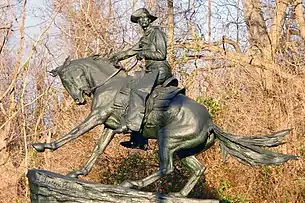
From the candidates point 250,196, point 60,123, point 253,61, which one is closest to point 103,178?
point 60,123

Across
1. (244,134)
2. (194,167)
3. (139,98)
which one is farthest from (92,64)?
(244,134)

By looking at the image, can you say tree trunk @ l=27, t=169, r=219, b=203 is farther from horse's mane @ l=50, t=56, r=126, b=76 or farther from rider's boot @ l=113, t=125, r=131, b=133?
horse's mane @ l=50, t=56, r=126, b=76

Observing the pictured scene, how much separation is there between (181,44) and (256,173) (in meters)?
3.73

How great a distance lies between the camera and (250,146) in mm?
6828

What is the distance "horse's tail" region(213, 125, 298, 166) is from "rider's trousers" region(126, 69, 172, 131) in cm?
89

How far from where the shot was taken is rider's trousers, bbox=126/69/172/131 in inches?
257

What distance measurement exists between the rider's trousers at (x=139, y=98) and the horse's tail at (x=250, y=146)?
2.92 ft

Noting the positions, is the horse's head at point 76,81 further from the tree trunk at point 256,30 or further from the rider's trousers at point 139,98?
the tree trunk at point 256,30

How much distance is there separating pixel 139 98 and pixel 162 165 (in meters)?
0.78

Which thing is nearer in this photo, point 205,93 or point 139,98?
point 139,98

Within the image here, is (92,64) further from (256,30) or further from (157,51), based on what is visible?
(256,30)

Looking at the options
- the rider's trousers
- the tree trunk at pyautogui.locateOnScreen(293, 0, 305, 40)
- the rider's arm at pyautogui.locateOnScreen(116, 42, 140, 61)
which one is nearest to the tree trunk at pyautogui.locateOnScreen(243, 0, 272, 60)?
the tree trunk at pyautogui.locateOnScreen(293, 0, 305, 40)

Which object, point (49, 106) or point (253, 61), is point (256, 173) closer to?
point (253, 61)

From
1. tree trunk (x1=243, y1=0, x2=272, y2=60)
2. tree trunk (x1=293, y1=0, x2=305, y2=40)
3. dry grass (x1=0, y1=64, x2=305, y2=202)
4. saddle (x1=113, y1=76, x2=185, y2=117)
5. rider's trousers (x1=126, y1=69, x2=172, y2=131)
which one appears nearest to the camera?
rider's trousers (x1=126, y1=69, x2=172, y2=131)
